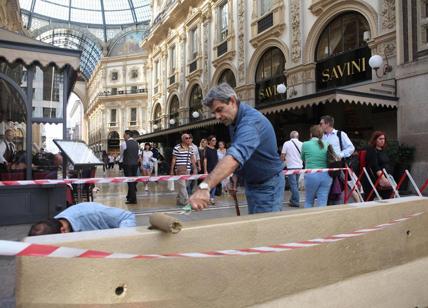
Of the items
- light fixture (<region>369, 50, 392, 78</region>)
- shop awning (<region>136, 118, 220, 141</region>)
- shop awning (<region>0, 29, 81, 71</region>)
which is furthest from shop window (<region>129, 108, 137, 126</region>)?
shop awning (<region>0, 29, 81, 71</region>)

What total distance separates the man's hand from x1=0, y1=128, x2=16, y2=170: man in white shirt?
6.64 metres

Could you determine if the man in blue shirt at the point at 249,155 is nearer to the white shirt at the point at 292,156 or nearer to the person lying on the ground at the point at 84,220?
the person lying on the ground at the point at 84,220

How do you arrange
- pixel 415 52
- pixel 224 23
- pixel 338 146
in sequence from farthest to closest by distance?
pixel 224 23 < pixel 415 52 < pixel 338 146

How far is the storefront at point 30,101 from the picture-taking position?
22.4 ft

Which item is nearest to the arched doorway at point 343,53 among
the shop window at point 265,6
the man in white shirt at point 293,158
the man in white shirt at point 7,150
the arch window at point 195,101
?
the shop window at point 265,6

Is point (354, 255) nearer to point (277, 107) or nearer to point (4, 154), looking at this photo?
point (4, 154)

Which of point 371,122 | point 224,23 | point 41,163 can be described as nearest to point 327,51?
point 371,122

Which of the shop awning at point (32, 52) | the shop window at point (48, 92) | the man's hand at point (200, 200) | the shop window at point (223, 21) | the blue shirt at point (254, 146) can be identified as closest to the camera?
the man's hand at point (200, 200)

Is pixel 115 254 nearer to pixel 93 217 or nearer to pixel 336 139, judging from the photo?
pixel 93 217

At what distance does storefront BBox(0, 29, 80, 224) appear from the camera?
6.82m

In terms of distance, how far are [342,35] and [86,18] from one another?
66022 millimetres

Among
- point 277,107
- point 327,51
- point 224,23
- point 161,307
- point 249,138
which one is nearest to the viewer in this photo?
point 161,307

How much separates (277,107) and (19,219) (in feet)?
27.9

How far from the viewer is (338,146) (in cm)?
640
